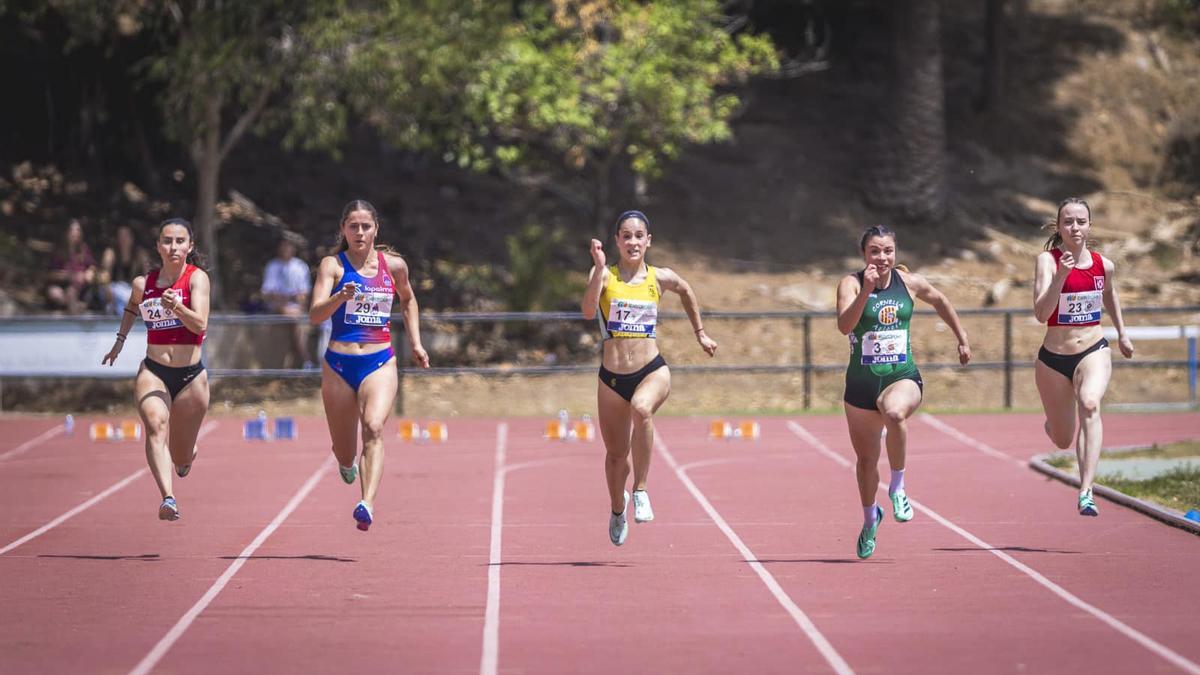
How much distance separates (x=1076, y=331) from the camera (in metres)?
11.8

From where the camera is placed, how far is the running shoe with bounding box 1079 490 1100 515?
1116cm

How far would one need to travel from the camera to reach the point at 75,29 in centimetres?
2369

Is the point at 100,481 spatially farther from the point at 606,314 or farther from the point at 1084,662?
the point at 1084,662

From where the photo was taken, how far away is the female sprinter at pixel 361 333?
423 inches

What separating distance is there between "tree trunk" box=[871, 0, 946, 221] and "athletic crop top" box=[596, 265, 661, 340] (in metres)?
20.8

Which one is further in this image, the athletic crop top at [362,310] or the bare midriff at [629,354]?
the athletic crop top at [362,310]

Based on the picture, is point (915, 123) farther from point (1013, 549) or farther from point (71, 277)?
point (1013, 549)

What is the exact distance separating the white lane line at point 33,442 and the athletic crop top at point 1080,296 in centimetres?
1082

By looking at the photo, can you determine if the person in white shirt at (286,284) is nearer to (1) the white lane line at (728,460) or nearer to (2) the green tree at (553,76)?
(2) the green tree at (553,76)

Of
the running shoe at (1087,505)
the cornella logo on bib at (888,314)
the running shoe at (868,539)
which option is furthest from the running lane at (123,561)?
the running shoe at (1087,505)

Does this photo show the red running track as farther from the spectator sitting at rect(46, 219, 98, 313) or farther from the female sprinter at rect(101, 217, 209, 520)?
the spectator sitting at rect(46, 219, 98, 313)

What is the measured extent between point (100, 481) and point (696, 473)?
5.30m

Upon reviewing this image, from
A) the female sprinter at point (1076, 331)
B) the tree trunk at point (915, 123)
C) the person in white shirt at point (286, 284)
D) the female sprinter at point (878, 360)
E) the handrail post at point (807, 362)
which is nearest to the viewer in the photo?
the female sprinter at point (878, 360)

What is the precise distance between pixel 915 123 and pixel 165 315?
22022 millimetres
